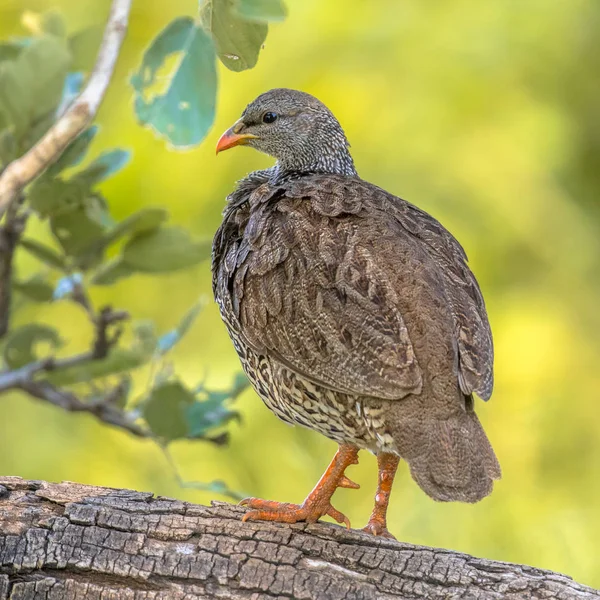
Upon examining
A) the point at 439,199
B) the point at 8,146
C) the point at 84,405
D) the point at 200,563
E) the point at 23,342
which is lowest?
the point at 200,563

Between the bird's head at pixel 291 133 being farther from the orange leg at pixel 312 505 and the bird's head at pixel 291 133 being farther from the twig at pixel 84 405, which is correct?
the orange leg at pixel 312 505

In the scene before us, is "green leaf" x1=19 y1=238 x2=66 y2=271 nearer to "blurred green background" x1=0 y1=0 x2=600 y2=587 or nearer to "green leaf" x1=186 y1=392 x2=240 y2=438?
"green leaf" x1=186 y1=392 x2=240 y2=438

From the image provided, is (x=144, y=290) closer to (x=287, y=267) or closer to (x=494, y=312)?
(x=494, y=312)

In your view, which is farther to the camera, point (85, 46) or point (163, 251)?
point (85, 46)

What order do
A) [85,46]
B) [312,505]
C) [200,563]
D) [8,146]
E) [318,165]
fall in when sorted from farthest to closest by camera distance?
1. [318,165]
2. [85,46]
3. [8,146]
4. [312,505]
5. [200,563]

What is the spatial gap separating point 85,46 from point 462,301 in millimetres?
1948

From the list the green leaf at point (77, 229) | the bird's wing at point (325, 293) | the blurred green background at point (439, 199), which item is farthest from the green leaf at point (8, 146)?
the blurred green background at point (439, 199)

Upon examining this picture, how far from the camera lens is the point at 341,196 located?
3.39 m

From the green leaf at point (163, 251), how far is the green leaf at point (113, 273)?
0.03m

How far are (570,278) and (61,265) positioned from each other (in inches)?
145

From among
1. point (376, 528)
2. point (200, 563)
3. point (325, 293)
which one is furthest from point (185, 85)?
point (376, 528)

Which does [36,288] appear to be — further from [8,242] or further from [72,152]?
[72,152]

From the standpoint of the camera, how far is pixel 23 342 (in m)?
3.87

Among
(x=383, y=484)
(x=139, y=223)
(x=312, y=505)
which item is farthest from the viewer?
(x=139, y=223)
